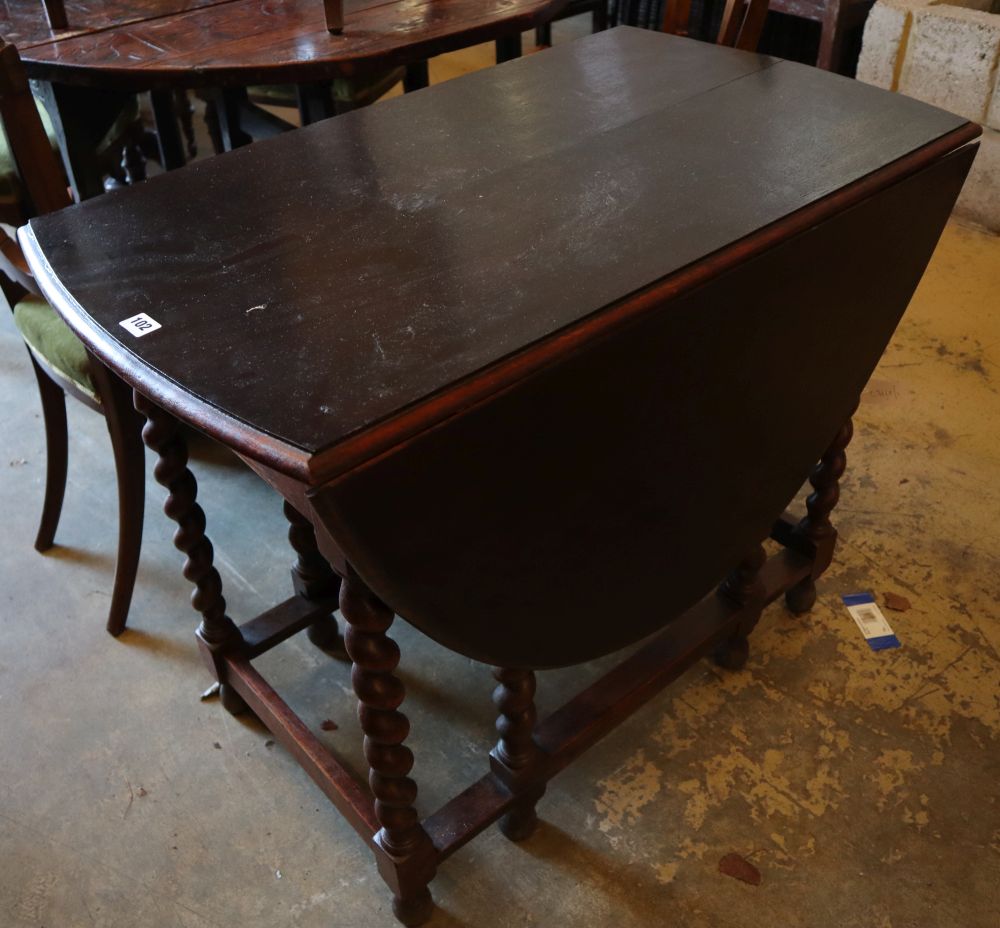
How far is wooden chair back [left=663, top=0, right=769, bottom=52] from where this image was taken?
64.8 inches

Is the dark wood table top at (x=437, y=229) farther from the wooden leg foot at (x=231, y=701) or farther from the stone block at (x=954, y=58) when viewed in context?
the stone block at (x=954, y=58)

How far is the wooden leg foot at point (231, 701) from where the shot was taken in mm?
1584

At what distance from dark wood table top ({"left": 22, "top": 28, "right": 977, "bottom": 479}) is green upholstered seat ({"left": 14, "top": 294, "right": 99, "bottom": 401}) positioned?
1.20 ft

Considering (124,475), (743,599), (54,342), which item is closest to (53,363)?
(54,342)

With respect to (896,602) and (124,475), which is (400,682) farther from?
(896,602)

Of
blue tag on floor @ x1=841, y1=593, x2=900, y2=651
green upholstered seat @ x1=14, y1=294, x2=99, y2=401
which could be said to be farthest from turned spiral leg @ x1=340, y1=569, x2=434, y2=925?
blue tag on floor @ x1=841, y1=593, x2=900, y2=651

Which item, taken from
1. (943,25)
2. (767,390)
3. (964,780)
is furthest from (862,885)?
(943,25)

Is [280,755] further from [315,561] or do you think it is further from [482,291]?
[482,291]

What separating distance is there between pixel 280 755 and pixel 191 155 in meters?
2.26

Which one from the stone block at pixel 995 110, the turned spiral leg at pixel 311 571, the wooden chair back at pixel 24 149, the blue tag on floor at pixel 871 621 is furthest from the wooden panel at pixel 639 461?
the stone block at pixel 995 110

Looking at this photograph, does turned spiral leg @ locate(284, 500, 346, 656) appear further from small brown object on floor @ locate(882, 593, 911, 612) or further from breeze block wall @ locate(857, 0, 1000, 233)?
breeze block wall @ locate(857, 0, 1000, 233)

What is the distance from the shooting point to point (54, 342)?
5.02 ft

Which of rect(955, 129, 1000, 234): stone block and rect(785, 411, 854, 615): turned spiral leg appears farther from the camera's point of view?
rect(955, 129, 1000, 234): stone block

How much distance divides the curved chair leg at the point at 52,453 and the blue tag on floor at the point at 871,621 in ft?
4.73
